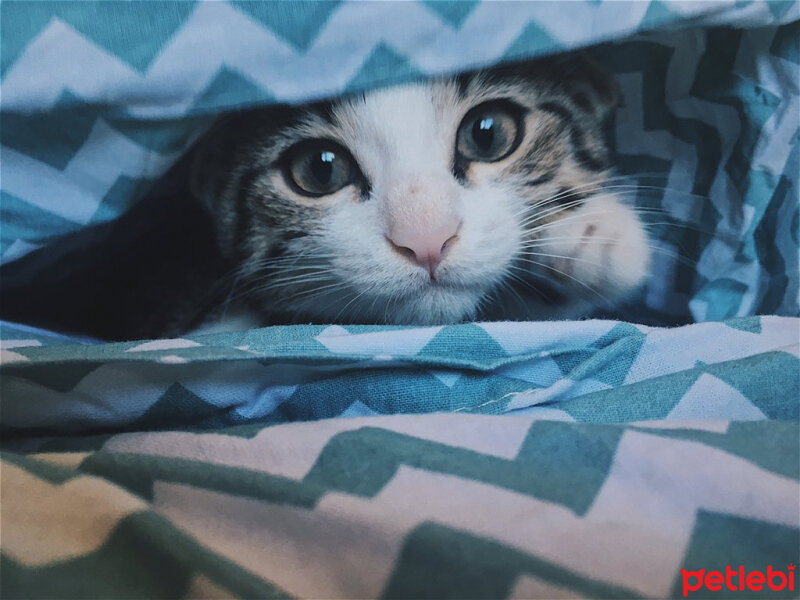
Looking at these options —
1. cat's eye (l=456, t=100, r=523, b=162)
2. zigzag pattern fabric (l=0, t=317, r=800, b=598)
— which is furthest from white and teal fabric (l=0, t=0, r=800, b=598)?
cat's eye (l=456, t=100, r=523, b=162)

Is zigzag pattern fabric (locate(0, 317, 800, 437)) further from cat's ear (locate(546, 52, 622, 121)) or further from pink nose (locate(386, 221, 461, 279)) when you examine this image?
cat's ear (locate(546, 52, 622, 121))

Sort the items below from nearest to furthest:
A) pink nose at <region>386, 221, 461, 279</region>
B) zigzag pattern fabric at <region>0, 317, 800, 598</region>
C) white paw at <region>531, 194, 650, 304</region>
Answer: zigzag pattern fabric at <region>0, 317, 800, 598</region> → pink nose at <region>386, 221, 461, 279</region> → white paw at <region>531, 194, 650, 304</region>

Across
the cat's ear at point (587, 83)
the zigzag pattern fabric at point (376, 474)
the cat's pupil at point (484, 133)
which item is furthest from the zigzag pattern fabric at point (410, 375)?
the cat's ear at point (587, 83)

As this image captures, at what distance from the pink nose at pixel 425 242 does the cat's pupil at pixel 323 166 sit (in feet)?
0.37

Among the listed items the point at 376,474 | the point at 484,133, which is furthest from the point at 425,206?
the point at 376,474

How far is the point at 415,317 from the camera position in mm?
704

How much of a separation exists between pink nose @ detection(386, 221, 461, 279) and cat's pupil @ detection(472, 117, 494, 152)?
0.11m

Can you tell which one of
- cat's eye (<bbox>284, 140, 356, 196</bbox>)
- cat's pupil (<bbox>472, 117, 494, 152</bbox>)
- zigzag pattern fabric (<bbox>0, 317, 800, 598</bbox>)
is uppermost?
cat's pupil (<bbox>472, 117, 494, 152</bbox>)

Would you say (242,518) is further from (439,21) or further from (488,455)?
(439,21)

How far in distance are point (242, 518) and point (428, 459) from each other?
0.38 ft

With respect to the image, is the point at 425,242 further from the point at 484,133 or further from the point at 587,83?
the point at 587,83

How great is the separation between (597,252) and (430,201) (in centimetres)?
28

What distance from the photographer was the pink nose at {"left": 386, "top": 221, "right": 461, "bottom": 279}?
588 mm

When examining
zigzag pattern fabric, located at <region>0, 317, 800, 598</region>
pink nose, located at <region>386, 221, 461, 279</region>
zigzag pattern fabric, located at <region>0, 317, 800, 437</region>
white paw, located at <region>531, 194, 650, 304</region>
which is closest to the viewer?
zigzag pattern fabric, located at <region>0, 317, 800, 598</region>
